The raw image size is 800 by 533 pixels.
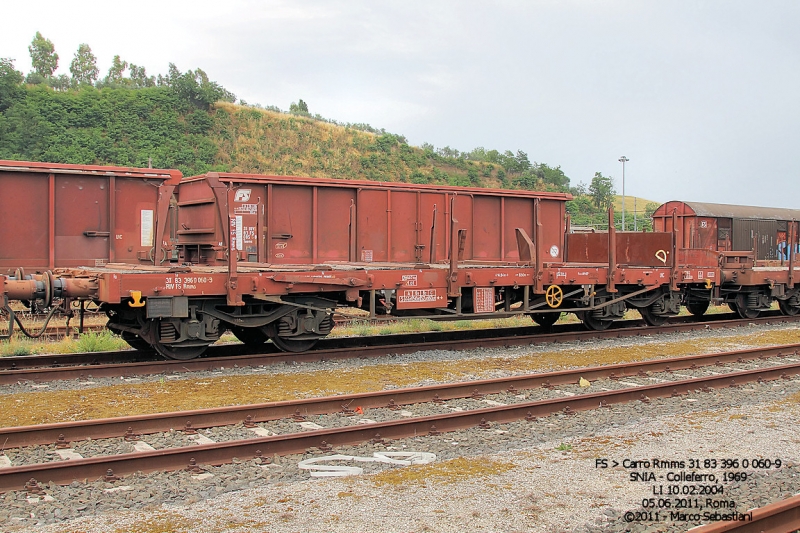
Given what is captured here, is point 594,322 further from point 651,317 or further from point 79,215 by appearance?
point 79,215

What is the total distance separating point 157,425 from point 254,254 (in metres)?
7.55

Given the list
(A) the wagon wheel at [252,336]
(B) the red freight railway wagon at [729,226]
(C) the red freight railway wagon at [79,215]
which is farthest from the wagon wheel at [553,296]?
(B) the red freight railway wagon at [729,226]

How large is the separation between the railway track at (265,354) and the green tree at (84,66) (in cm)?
5903

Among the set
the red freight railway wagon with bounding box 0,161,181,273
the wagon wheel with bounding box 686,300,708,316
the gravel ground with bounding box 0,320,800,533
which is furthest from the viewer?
the wagon wheel with bounding box 686,300,708,316

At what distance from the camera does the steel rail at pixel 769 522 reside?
159 inches

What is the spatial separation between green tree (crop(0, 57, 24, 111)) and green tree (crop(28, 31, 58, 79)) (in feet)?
51.0

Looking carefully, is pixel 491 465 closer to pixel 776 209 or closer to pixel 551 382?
pixel 551 382

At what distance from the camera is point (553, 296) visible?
13.3 metres

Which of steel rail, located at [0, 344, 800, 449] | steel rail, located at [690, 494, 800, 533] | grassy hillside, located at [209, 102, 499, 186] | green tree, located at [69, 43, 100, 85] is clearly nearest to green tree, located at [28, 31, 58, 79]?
green tree, located at [69, 43, 100, 85]

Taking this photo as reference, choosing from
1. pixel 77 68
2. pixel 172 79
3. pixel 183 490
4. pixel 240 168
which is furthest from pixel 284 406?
pixel 77 68

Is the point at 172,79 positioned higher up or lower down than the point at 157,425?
higher up

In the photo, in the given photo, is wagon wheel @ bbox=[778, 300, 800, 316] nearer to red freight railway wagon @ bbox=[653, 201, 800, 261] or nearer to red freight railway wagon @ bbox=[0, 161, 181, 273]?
red freight railway wagon @ bbox=[653, 201, 800, 261]

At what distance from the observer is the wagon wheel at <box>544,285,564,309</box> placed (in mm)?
13172

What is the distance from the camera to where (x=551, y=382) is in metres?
9.21
